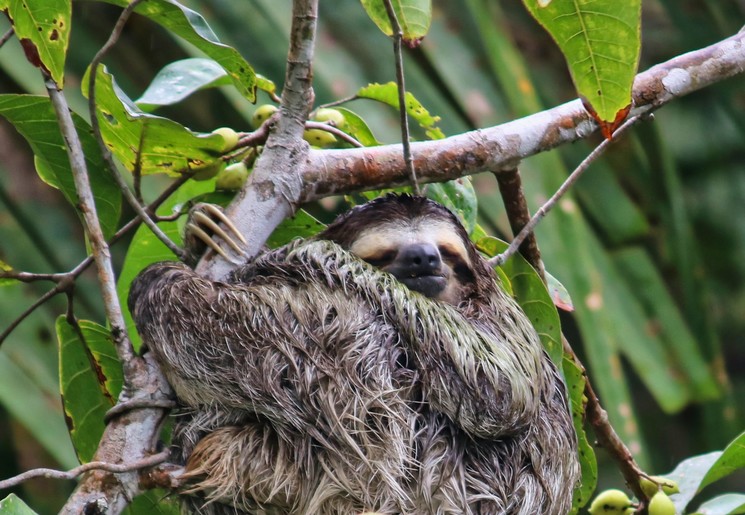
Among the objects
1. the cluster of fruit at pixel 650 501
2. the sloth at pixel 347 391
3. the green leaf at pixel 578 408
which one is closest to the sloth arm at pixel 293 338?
the sloth at pixel 347 391

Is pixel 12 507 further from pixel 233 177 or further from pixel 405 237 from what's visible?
pixel 405 237

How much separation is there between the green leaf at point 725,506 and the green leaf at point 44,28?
2.82m

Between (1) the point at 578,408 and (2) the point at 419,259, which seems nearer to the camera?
(2) the point at 419,259

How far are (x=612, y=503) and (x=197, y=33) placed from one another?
2264mm

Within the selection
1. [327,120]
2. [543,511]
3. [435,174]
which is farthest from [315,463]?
[327,120]

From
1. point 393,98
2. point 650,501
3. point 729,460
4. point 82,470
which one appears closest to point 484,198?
point 393,98

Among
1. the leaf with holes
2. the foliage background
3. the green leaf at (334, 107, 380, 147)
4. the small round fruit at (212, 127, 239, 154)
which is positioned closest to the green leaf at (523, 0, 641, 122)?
the leaf with holes

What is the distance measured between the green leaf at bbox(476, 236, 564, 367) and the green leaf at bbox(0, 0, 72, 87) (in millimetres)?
1849

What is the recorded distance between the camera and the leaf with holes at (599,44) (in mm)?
2266

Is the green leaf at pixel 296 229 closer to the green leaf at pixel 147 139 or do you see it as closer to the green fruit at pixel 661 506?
the green leaf at pixel 147 139

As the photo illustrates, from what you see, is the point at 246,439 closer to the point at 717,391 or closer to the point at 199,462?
the point at 199,462

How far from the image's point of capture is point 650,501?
3.36m

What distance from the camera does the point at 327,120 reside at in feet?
11.9

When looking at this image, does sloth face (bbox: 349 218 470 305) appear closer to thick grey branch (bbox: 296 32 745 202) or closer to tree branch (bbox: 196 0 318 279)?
thick grey branch (bbox: 296 32 745 202)
